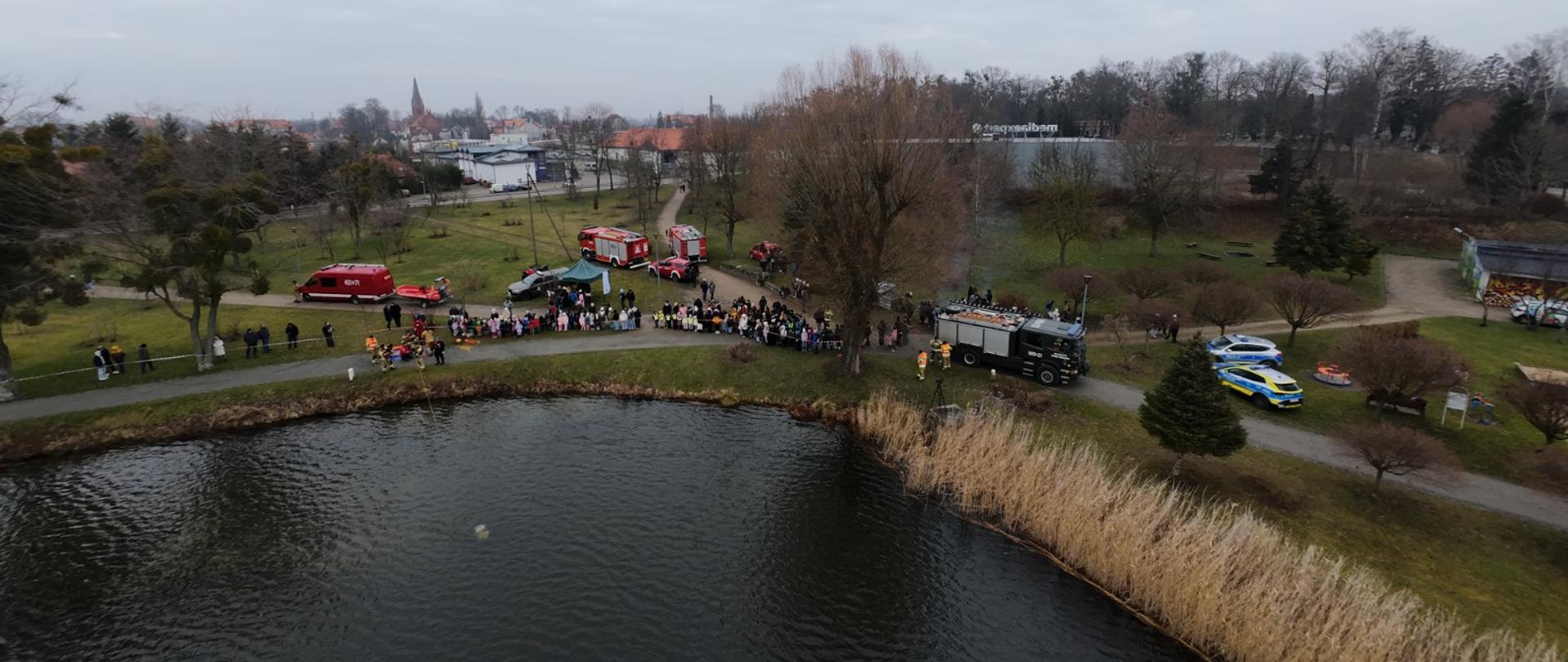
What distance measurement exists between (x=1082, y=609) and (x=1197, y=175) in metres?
46.1

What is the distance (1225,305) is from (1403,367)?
897 cm

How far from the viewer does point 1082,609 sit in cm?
1731

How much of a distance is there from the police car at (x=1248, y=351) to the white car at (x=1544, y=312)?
15115mm

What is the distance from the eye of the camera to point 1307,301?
30.9 meters

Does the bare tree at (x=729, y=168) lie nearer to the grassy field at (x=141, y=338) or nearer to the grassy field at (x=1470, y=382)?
the grassy field at (x=141, y=338)

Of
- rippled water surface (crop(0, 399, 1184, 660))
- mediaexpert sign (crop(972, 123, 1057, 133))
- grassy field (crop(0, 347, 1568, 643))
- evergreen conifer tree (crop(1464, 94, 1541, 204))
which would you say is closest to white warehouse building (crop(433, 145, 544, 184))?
mediaexpert sign (crop(972, 123, 1057, 133))

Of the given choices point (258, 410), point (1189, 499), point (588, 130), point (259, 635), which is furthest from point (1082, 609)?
point (588, 130)

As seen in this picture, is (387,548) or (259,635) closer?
(259,635)

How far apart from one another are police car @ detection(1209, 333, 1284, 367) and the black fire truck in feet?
18.3

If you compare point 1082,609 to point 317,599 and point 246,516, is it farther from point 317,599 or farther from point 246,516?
point 246,516

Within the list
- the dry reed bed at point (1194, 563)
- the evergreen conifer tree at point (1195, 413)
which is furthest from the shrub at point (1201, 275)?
the dry reed bed at point (1194, 563)

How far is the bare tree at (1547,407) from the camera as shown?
1961 cm

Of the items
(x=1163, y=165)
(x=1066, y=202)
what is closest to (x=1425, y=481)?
(x=1066, y=202)

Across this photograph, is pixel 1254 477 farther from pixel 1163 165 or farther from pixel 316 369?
pixel 1163 165
